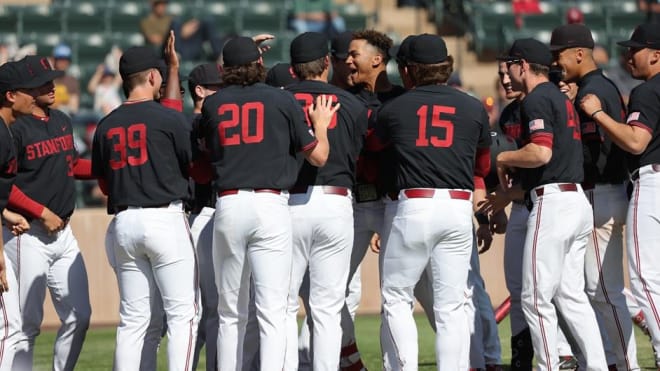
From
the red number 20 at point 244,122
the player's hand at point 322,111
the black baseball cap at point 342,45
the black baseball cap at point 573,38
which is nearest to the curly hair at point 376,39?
the black baseball cap at point 342,45

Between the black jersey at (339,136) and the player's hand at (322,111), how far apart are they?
0.06 m

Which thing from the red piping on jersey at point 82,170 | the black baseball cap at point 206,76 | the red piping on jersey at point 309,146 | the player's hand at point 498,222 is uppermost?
the black baseball cap at point 206,76

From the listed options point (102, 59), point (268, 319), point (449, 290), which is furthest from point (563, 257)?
point (102, 59)

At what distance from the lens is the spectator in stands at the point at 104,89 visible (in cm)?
1503

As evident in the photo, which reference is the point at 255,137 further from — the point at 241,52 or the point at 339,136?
the point at 339,136

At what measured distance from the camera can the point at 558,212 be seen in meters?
7.12

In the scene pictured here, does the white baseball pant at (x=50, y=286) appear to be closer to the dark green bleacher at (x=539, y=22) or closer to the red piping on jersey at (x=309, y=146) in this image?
the red piping on jersey at (x=309, y=146)

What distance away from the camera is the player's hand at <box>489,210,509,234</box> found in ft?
27.1

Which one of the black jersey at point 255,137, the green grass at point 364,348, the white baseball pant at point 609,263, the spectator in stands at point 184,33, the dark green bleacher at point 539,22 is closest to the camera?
the black jersey at point 255,137

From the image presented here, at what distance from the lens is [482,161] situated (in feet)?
24.6

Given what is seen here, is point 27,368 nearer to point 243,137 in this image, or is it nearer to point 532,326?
point 243,137

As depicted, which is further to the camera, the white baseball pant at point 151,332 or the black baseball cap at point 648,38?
the black baseball cap at point 648,38

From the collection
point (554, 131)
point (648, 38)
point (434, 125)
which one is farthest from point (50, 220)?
point (648, 38)

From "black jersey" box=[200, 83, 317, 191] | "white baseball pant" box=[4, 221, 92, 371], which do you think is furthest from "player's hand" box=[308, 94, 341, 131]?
"white baseball pant" box=[4, 221, 92, 371]
